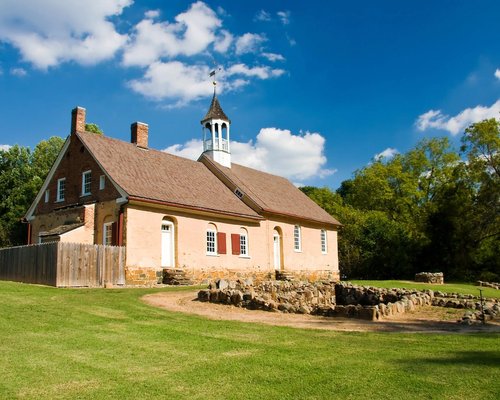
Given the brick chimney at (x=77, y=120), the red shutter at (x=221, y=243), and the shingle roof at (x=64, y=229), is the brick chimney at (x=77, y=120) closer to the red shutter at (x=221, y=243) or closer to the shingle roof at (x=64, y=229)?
the shingle roof at (x=64, y=229)

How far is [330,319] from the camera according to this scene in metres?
13.1

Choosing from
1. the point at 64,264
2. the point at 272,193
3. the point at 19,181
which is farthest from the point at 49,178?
the point at 19,181

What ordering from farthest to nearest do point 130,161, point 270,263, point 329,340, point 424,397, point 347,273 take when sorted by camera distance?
point 347,273, point 270,263, point 130,161, point 329,340, point 424,397

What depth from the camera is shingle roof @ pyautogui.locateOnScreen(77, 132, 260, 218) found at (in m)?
23.3

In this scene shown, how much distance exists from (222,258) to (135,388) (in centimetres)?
2043

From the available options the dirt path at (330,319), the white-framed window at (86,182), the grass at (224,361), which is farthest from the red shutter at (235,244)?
the grass at (224,361)

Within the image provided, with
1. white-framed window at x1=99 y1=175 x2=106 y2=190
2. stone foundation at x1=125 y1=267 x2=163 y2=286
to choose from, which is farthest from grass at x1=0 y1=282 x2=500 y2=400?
white-framed window at x1=99 y1=175 x2=106 y2=190

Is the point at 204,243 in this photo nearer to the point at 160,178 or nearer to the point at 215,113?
the point at 160,178

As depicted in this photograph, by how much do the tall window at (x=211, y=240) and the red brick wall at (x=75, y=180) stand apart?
19.1ft

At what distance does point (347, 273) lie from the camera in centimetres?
3956

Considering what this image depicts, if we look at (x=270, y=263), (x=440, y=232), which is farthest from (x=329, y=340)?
(x=440, y=232)

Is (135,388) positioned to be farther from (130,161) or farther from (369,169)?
(369,169)

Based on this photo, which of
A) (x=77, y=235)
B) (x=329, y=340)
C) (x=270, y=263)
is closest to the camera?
(x=329, y=340)

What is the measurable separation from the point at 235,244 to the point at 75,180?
9413 millimetres
